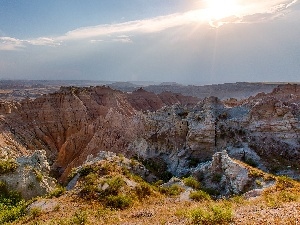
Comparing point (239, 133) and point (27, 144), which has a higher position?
point (239, 133)

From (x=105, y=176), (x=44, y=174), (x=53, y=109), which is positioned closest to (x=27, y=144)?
(x=53, y=109)

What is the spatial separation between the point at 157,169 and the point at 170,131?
4.61m

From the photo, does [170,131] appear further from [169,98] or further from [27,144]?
[169,98]

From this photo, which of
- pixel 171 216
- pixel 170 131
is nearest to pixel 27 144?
pixel 170 131

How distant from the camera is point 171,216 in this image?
41.8 feet

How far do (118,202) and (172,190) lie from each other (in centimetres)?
420

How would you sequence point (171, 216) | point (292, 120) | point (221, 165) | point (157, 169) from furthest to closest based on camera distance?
point (157, 169) → point (292, 120) → point (221, 165) → point (171, 216)

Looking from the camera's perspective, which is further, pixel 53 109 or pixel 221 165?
pixel 53 109

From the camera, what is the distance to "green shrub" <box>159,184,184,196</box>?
18812 millimetres

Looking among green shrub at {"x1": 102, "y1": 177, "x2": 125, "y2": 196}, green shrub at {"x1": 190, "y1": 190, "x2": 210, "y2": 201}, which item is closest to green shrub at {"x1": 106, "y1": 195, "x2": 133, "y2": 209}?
green shrub at {"x1": 102, "y1": 177, "x2": 125, "y2": 196}

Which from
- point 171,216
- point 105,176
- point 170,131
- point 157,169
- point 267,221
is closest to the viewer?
point 267,221

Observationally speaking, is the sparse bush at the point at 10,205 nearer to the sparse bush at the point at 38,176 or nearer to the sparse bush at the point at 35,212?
the sparse bush at the point at 35,212

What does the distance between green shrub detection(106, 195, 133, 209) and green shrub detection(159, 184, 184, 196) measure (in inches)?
127

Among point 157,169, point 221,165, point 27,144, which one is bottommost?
point 27,144
